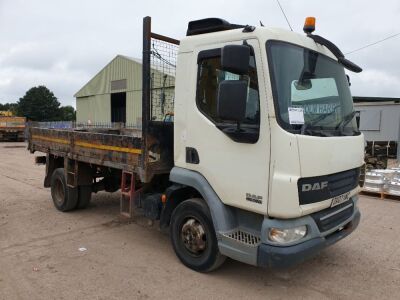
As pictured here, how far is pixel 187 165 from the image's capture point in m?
4.26

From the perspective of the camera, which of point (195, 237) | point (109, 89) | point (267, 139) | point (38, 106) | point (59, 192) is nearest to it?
point (267, 139)

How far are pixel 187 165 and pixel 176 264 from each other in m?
1.25

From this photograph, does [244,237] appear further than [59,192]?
No

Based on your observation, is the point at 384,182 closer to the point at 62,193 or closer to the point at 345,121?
the point at 345,121

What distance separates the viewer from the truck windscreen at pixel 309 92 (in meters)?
3.45

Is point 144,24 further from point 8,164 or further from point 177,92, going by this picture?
point 8,164

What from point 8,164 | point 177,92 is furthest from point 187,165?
point 8,164

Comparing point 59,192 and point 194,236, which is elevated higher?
point 194,236

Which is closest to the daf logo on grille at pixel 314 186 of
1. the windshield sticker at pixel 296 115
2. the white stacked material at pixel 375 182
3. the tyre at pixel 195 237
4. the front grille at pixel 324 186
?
the front grille at pixel 324 186

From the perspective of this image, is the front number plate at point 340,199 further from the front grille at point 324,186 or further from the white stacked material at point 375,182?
the white stacked material at point 375,182

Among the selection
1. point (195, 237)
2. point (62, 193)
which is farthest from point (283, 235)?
point (62, 193)

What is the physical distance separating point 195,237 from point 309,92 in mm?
2008

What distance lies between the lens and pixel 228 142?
3.79 metres

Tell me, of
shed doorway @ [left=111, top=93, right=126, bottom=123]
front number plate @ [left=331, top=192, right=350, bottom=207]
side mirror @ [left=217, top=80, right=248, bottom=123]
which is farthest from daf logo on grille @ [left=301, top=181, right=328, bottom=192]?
shed doorway @ [left=111, top=93, right=126, bottom=123]
